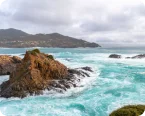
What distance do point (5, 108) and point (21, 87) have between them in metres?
5.00

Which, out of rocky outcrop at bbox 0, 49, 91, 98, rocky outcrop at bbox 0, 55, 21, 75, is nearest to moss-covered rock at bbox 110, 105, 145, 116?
Answer: rocky outcrop at bbox 0, 49, 91, 98

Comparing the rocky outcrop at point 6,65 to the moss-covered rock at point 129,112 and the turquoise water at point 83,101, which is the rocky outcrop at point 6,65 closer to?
the turquoise water at point 83,101

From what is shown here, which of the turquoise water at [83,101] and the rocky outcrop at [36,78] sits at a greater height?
the rocky outcrop at [36,78]

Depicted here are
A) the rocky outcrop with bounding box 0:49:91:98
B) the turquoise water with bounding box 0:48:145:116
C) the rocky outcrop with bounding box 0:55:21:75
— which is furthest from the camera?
the rocky outcrop with bounding box 0:55:21:75

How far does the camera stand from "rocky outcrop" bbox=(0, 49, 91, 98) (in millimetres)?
28245

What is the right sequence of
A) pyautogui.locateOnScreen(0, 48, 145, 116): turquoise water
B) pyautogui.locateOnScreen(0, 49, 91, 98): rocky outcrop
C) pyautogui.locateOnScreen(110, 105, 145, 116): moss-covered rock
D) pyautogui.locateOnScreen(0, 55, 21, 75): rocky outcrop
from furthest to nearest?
pyautogui.locateOnScreen(0, 55, 21, 75): rocky outcrop < pyautogui.locateOnScreen(0, 49, 91, 98): rocky outcrop < pyautogui.locateOnScreen(0, 48, 145, 116): turquoise water < pyautogui.locateOnScreen(110, 105, 145, 116): moss-covered rock

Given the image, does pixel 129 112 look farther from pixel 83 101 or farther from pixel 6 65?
pixel 6 65

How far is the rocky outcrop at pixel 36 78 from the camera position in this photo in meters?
28.2

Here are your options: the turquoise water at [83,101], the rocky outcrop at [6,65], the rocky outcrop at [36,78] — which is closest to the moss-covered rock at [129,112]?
the turquoise water at [83,101]

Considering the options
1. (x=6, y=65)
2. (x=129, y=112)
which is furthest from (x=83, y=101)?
(x=6, y=65)

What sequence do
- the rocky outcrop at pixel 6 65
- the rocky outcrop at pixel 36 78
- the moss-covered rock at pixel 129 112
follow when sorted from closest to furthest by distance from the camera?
1. the moss-covered rock at pixel 129 112
2. the rocky outcrop at pixel 36 78
3. the rocky outcrop at pixel 6 65

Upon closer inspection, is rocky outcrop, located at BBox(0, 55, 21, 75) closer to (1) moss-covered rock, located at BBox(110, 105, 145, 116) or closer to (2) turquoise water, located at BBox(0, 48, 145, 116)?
(2) turquoise water, located at BBox(0, 48, 145, 116)

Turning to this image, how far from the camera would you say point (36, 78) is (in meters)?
29.8

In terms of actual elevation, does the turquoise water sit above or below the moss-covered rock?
below
